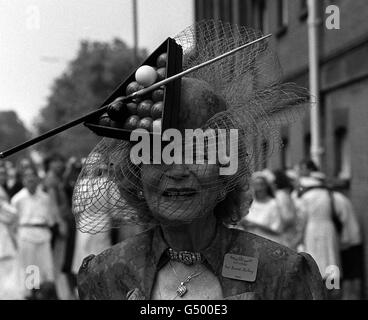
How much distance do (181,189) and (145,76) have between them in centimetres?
32

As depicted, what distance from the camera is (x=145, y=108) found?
2.54 m

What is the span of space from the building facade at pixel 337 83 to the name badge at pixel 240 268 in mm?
7229

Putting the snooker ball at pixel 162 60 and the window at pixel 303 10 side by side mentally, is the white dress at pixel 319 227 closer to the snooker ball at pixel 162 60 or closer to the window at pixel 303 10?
the window at pixel 303 10

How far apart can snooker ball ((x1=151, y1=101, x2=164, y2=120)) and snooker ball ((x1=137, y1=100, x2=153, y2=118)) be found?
0.07 feet

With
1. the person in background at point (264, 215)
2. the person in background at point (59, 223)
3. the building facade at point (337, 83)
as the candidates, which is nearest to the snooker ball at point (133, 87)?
the person in background at point (264, 215)

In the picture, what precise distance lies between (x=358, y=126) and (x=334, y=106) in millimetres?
1394

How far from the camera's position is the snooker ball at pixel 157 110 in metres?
2.50

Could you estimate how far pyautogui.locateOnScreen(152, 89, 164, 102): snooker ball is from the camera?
99.6 inches

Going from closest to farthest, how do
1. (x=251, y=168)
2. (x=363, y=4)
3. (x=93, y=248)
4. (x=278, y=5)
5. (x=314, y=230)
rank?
1. (x=251, y=168)
2. (x=314, y=230)
3. (x=93, y=248)
4. (x=363, y=4)
5. (x=278, y=5)

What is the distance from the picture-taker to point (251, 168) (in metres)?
2.72

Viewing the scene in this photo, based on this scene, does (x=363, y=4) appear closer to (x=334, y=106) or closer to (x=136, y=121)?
(x=334, y=106)

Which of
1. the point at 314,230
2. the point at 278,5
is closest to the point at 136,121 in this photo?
the point at 314,230
